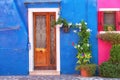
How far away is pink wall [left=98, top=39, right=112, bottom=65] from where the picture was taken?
50.8 ft

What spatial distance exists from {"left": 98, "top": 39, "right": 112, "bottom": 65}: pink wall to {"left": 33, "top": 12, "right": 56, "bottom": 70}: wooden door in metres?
1.79

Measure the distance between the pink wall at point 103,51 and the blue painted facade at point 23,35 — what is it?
153mm

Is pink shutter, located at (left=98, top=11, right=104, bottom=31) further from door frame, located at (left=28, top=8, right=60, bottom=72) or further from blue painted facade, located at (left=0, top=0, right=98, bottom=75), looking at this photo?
door frame, located at (left=28, top=8, right=60, bottom=72)

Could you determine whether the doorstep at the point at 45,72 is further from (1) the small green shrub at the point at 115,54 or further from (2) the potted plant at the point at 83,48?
(1) the small green shrub at the point at 115,54

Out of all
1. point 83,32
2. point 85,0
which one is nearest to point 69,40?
point 83,32

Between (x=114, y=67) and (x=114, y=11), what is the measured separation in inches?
87.1

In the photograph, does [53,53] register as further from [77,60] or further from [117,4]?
[117,4]

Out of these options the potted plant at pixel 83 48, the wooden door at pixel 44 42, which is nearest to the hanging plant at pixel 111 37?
the potted plant at pixel 83 48

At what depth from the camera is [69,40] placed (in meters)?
15.5

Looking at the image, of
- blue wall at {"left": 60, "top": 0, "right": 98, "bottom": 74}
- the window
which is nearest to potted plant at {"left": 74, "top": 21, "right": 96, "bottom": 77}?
blue wall at {"left": 60, "top": 0, "right": 98, "bottom": 74}

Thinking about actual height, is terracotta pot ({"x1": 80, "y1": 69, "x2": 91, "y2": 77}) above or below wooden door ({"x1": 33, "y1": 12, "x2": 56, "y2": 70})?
below

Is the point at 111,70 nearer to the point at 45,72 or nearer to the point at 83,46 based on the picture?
the point at 83,46

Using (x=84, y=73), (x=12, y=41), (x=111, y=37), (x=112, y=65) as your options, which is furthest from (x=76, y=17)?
(x=12, y=41)

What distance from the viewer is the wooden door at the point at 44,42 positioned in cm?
1587
